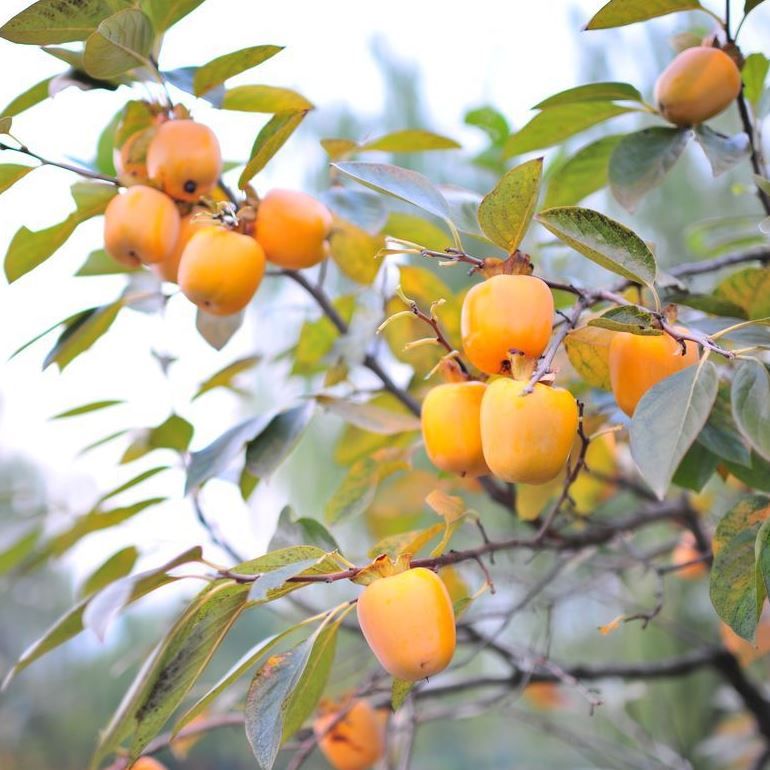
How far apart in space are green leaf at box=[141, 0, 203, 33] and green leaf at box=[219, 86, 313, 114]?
0.19 feet

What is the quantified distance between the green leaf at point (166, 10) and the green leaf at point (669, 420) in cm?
37

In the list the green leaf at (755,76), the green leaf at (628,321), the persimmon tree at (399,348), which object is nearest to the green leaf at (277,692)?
the persimmon tree at (399,348)

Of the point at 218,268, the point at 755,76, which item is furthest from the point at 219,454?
the point at 755,76

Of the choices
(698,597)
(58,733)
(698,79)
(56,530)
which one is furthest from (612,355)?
(58,733)

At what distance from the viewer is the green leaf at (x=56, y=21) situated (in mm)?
479

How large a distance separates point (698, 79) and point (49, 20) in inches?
14.8

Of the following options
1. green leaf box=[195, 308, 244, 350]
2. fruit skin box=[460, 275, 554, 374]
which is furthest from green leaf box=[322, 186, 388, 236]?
fruit skin box=[460, 275, 554, 374]

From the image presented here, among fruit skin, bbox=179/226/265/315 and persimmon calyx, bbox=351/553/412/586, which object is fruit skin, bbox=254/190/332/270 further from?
persimmon calyx, bbox=351/553/412/586

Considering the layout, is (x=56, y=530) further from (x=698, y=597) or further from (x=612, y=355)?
(x=698, y=597)

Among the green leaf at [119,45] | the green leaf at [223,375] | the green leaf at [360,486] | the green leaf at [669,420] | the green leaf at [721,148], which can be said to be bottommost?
the green leaf at [360,486]

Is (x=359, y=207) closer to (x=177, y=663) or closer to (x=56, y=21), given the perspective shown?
(x=56, y=21)

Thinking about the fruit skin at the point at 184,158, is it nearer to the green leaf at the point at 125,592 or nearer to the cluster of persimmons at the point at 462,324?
the cluster of persimmons at the point at 462,324

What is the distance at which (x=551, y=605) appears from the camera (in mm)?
670

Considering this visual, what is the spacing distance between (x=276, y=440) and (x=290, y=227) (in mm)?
141
